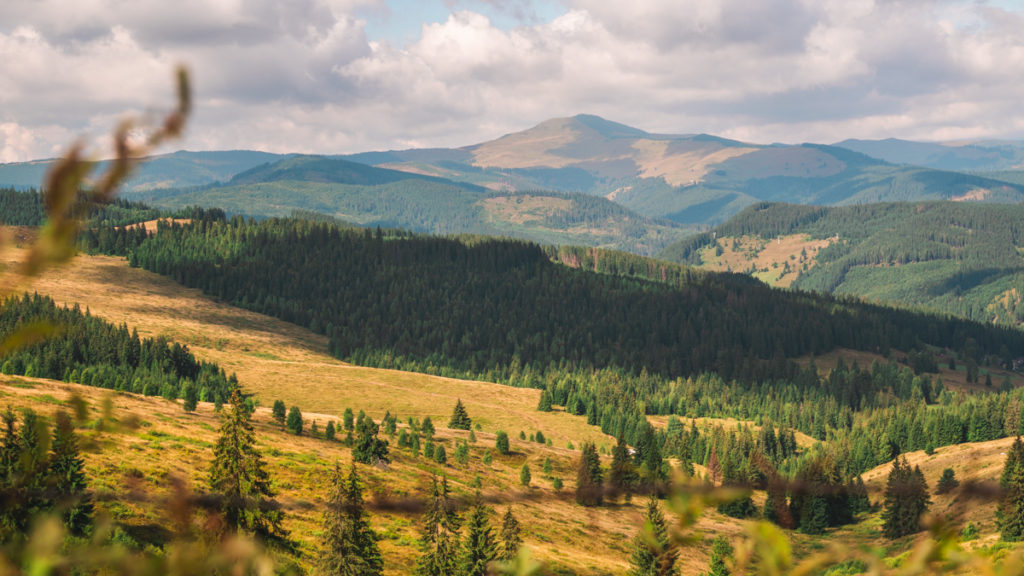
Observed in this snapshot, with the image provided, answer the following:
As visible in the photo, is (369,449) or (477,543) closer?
(477,543)

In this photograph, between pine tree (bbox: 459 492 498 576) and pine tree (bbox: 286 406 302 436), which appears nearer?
pine tree (bbox: 459 492 498 576)

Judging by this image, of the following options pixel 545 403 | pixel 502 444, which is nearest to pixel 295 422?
pixel 502 444

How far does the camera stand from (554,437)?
171375 millimetres

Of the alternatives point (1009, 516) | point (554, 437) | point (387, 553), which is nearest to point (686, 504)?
point (387, 553)

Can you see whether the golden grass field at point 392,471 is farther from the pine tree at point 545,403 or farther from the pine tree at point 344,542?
the pine tree at point 545,403

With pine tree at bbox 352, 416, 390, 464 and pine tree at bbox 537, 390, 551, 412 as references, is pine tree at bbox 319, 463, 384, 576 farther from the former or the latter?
pine tree at bbox 537, 390, 551, 412

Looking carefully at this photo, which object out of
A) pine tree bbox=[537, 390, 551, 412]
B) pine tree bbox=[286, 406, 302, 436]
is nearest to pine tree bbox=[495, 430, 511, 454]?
pine tree bbox=[286, 406, 302, 436]

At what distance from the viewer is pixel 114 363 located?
5674 inches

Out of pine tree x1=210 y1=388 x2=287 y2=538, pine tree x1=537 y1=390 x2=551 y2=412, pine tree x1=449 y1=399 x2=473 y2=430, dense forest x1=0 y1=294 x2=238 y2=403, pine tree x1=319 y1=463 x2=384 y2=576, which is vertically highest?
pine tree x1=210 y1=388 x2=287 y2=538

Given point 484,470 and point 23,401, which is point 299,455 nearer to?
point 23,401

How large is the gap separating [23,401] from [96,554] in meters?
80.5

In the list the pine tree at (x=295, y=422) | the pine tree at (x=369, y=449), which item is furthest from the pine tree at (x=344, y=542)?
the pine tree at (x=295, y=422)

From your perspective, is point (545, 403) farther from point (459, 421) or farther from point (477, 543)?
point (477, 543)

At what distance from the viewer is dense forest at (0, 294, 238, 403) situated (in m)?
123
